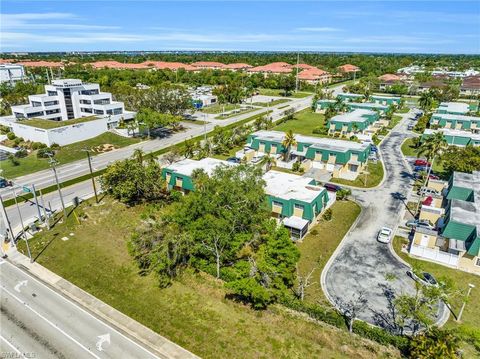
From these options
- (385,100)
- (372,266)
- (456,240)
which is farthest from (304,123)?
(372,266)

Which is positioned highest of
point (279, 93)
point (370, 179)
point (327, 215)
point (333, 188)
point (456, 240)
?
point (279, 93)

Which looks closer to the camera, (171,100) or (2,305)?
(2,305)

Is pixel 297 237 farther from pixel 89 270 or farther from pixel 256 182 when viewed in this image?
pixel 89 270

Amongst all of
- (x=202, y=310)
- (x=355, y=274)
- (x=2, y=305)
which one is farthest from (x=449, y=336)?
(x=2, y=305)

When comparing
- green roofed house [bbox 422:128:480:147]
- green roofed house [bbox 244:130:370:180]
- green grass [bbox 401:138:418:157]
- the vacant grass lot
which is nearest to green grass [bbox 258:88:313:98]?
green grass [bbox 401:138:418:157]

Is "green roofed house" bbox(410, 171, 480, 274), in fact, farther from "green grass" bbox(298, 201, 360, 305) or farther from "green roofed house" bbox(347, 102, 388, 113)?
"green roofed house" bbox(347, 102, 388, 113)

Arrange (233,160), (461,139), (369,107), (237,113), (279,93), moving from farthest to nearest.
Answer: (279,93) → (237,113) → (369,107) → (461,139) → (233,160)

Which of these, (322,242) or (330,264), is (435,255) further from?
(322,242)
